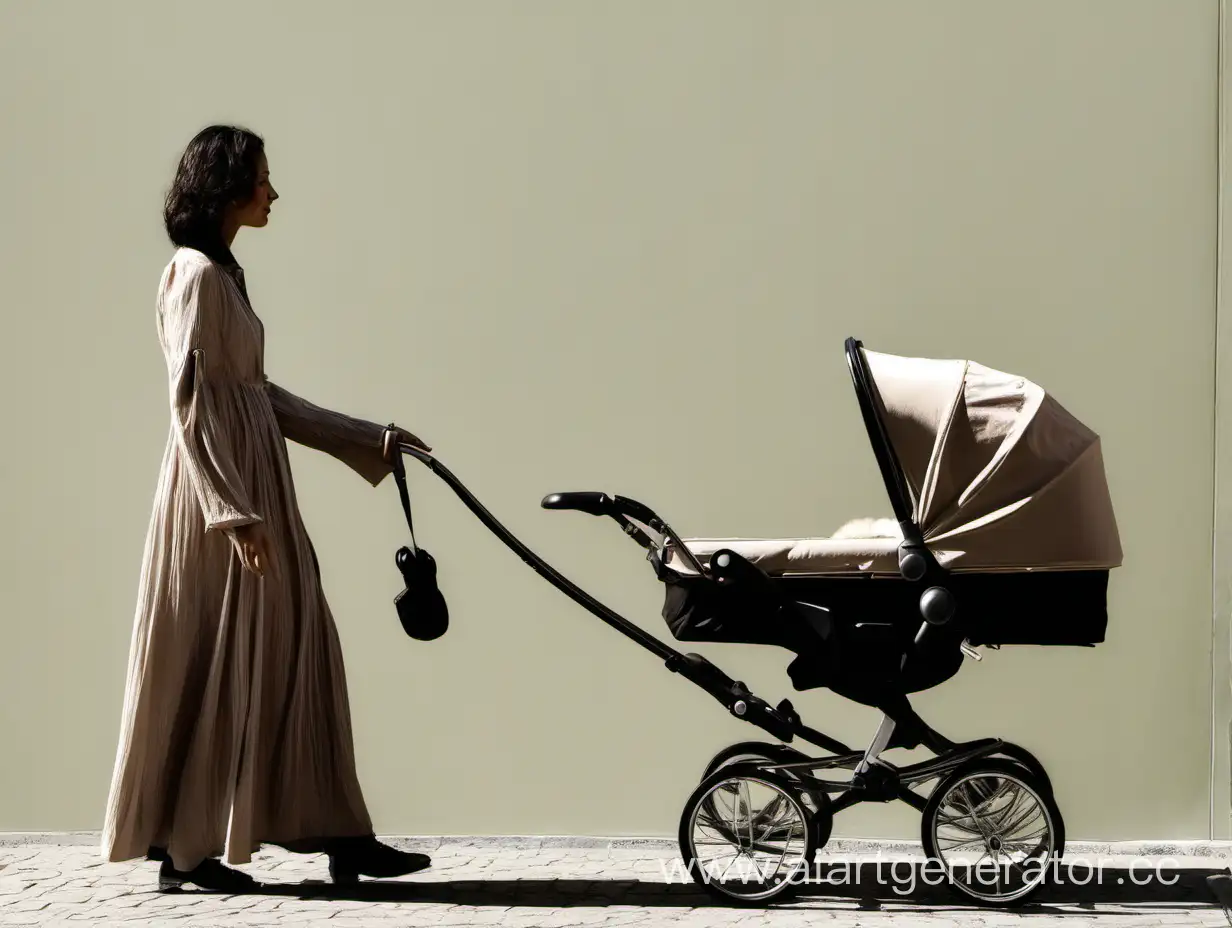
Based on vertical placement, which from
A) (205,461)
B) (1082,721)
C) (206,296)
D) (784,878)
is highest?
(206,296)

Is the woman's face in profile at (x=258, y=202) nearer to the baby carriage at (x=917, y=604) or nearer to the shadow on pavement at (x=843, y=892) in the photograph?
the baby carriage at (x=917, y=604)

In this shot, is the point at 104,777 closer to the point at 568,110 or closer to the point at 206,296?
the point at 206,296

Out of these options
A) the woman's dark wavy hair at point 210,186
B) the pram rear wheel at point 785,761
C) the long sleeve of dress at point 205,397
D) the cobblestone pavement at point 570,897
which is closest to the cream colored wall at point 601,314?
the cobblestone pavement at point 570,897

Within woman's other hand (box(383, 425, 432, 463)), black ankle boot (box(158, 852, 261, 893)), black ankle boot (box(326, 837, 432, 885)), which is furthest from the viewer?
woman's other hand (box(383, 425, 432, 463))

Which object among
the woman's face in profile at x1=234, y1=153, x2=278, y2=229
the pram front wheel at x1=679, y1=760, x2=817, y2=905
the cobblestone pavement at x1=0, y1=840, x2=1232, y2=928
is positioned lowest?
the cobblestone pavement at x1=0, y1=840, x2=1232, y2=928

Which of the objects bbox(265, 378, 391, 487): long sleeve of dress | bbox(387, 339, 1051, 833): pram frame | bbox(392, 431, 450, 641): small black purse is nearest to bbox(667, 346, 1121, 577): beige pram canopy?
bbox(387, 339, 1051, 833): pram frame

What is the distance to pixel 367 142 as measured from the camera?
5777 millimetres

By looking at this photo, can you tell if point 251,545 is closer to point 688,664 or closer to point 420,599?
point 420,599

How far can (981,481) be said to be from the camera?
415 cm

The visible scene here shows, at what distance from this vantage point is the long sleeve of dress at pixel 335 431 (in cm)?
492

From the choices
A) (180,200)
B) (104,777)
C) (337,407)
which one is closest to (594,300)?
(337,407)

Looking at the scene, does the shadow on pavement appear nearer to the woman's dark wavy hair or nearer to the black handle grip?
the black handle grip

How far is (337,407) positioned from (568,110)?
4.85 feet

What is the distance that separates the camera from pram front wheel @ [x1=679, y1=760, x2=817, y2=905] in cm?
436
